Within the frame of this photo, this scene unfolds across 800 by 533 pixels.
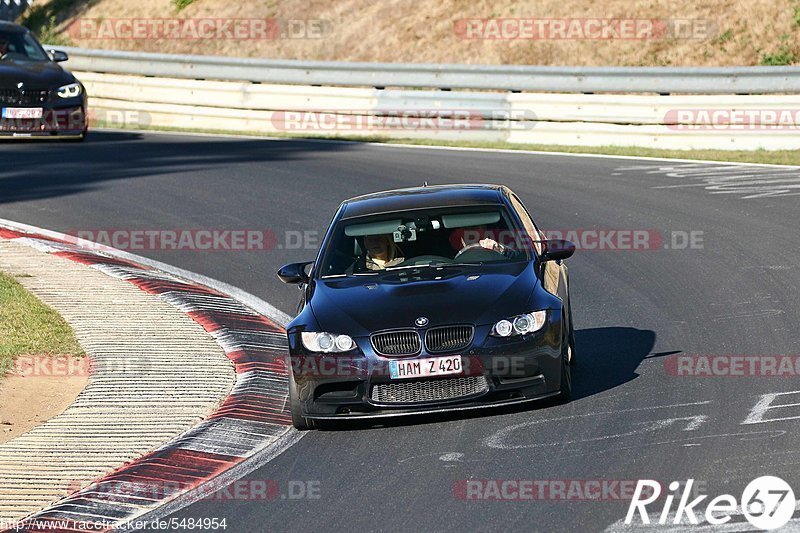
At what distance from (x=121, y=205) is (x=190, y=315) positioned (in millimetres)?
6022

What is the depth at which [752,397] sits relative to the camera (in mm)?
8828

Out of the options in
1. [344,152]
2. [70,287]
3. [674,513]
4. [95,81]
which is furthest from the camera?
[95,81]

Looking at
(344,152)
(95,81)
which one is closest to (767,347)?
(344,152)

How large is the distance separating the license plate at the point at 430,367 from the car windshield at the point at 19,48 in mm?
16232

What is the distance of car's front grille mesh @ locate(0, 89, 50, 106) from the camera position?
2197cm

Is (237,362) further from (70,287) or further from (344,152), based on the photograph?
(344,152)

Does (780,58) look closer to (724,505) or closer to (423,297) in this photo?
(423,297)

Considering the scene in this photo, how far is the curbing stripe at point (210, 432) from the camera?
749 cm

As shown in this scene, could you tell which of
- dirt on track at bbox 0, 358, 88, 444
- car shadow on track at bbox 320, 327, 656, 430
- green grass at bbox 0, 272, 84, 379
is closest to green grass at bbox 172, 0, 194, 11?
green grass at bbox 0, 272, 84, 379

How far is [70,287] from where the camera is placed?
13.0m

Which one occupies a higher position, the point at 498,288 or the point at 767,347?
the point at 498,288

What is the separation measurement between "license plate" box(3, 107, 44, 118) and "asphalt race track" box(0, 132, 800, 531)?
0.61m

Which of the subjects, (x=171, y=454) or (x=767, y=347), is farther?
(x=767, y=347)

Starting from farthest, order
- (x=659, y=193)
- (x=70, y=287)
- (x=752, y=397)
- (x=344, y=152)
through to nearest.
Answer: (x=344, y=152)
(x=659, y=193)
(x=70, y=287)
(x=752, y=397)
